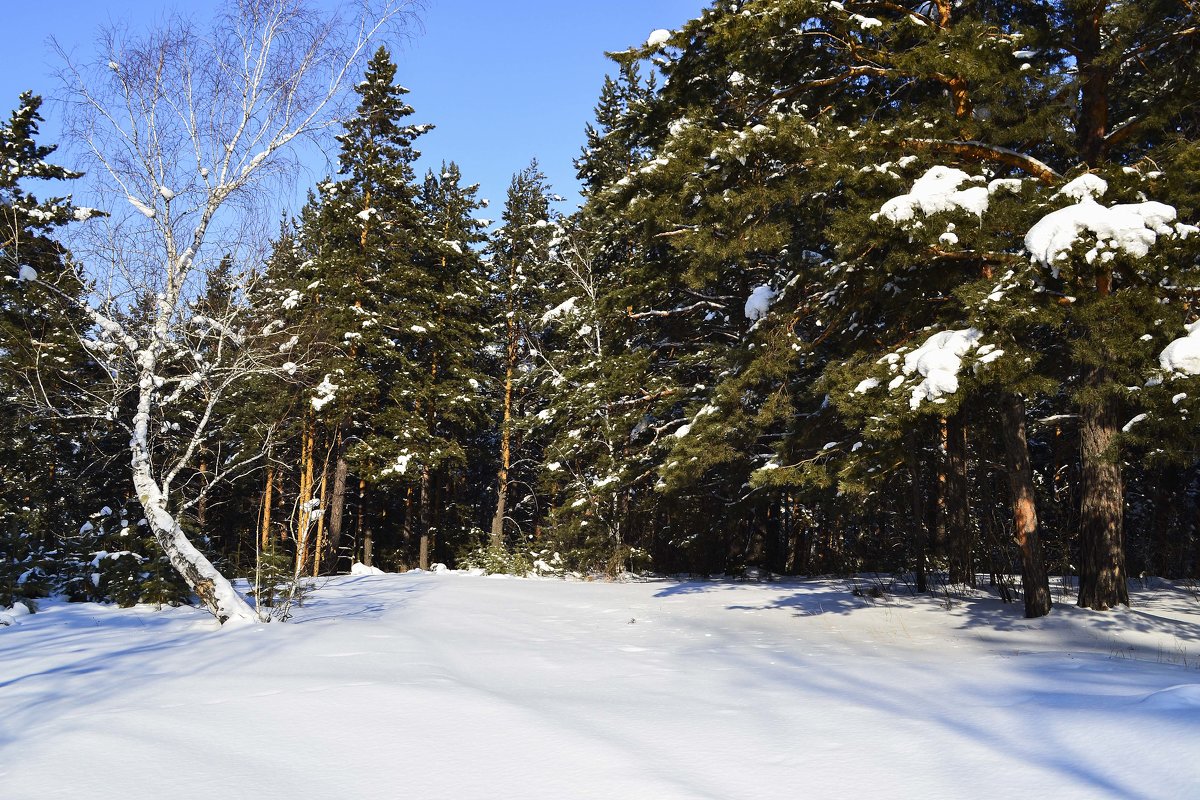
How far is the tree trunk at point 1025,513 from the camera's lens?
25.3 ft

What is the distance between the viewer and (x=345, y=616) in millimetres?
8094

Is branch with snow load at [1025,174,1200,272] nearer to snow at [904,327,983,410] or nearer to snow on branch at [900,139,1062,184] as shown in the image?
snow at [904,327,983,410]

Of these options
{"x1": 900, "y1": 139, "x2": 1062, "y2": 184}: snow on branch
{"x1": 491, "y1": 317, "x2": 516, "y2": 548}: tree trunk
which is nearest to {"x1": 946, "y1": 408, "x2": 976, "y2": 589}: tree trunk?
→ {"x1": 900, "y1": 139, "x2": 1062, "y2": 184}: snow on branch

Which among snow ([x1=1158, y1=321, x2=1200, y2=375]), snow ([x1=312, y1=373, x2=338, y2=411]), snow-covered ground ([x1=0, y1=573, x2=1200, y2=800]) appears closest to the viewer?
snow-covered ground ([x1=0, y1=573, x2=1200, y2=800])

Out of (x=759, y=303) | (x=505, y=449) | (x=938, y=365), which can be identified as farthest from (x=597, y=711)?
(x=505, y=449)

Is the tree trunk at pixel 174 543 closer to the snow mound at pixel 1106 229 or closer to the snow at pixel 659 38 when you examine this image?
the snow at pixel 659 38

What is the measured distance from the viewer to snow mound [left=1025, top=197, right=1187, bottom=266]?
5438 millimetres

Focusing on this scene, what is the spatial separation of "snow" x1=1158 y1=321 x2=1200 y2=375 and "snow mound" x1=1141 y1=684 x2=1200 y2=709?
2.50 m

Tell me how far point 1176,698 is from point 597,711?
275cm

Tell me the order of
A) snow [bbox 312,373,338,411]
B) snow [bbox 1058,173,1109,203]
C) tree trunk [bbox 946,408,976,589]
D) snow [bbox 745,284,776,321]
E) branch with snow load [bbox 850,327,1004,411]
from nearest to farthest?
1. branch with snow load [bbox 850,327,1004,411]
2. snow [bbox 1058,173,1109,203]
3. tree trunk [bbox 946,408,976,589]
4. snow [bbox 745,284,776,321]
5. snow [bbox 312,373,338,411]

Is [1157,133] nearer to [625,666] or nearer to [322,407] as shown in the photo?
[625,666]

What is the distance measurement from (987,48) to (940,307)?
2481mm

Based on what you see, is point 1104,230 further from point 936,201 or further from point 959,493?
point 959,493

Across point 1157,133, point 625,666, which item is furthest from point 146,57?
point 1157,133
